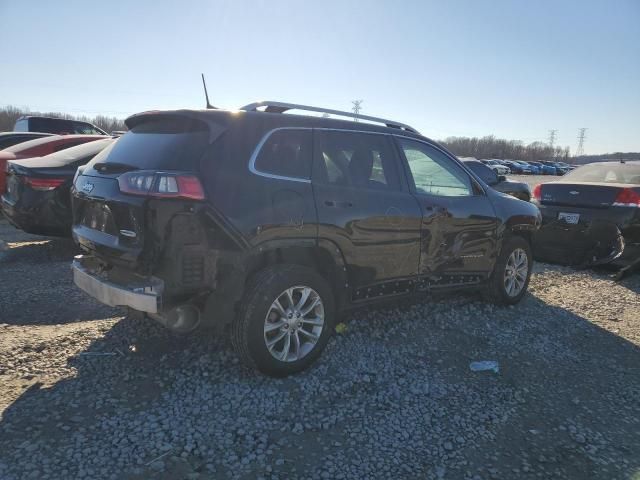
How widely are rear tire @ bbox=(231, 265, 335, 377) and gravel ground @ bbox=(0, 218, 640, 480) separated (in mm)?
171

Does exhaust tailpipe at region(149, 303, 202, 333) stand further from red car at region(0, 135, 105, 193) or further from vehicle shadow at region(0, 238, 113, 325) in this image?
red car at region(0, 135, 105, 193)

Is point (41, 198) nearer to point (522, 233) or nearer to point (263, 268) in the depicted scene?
point (263, 268)

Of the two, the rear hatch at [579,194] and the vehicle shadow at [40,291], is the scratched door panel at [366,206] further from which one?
the rear hatch at [579,194]

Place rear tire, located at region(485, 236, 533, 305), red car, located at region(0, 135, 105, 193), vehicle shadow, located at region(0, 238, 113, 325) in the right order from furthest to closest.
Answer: red car, located at region(0, 135, 105, 193) < rear tire, located at region(485, 236, 533, 305) < vehicle shadow, located at region(0, 238, 113, 325)

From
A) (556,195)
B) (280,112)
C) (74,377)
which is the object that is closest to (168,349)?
(74,377)

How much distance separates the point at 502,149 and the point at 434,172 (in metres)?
116

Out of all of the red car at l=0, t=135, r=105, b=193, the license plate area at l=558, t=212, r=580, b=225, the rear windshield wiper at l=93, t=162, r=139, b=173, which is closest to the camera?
the rear windshield wiper at l=93, t=162, r=139, b=173

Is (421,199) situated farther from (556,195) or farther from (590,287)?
(556,195)

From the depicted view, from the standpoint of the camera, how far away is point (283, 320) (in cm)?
344

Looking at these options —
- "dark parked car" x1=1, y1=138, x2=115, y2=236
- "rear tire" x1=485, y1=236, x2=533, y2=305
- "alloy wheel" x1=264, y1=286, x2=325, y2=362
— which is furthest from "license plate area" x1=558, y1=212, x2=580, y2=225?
"dark parked car" x1=1, y1=138, x2=115, y2=236

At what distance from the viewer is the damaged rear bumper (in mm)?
2971

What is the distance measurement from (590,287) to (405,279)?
143 inches

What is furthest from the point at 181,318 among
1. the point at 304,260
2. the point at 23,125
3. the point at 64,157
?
the point at 23,125

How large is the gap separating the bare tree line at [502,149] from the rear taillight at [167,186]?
339ft
